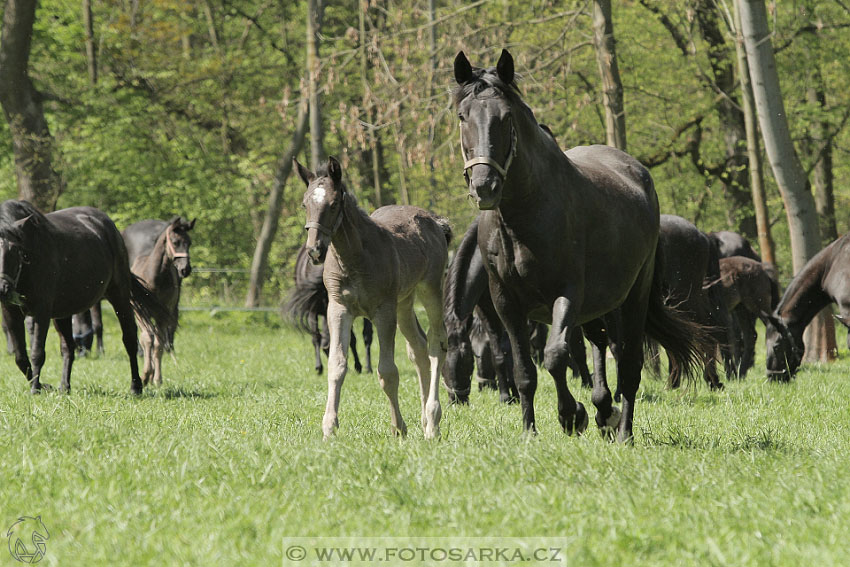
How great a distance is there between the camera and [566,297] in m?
6.12

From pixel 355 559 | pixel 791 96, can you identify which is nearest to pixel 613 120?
pixel 355 559

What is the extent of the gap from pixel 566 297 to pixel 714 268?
7916 millimetres

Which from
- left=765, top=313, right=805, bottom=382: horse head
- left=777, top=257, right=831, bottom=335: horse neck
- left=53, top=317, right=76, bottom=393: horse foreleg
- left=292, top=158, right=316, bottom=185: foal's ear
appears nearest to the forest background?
left=777, top=257, right=831, bottom=335: horse neck

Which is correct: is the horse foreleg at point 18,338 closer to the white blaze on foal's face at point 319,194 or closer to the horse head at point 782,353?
the white blaze on foal's face at point 319,194

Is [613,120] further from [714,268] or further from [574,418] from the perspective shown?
[574,418]

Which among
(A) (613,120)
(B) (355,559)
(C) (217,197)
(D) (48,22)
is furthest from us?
(C) (217,197)

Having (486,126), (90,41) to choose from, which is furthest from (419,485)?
(90,41)

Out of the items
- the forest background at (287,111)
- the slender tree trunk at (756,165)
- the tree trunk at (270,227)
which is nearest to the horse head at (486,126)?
the slender tree trunk at (756,165)

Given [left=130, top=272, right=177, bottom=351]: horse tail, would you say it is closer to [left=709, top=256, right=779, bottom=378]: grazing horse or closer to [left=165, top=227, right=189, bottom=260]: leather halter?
[left=165, top=227, right=189, bottom=260]: leather halter

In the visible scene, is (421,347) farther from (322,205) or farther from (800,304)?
(800,304)

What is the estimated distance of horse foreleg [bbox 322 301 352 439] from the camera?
690cm

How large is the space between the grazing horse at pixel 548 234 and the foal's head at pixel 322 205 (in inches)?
39.9

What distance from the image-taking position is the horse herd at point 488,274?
20.0 ft

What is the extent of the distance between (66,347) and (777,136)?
10.1 metres
